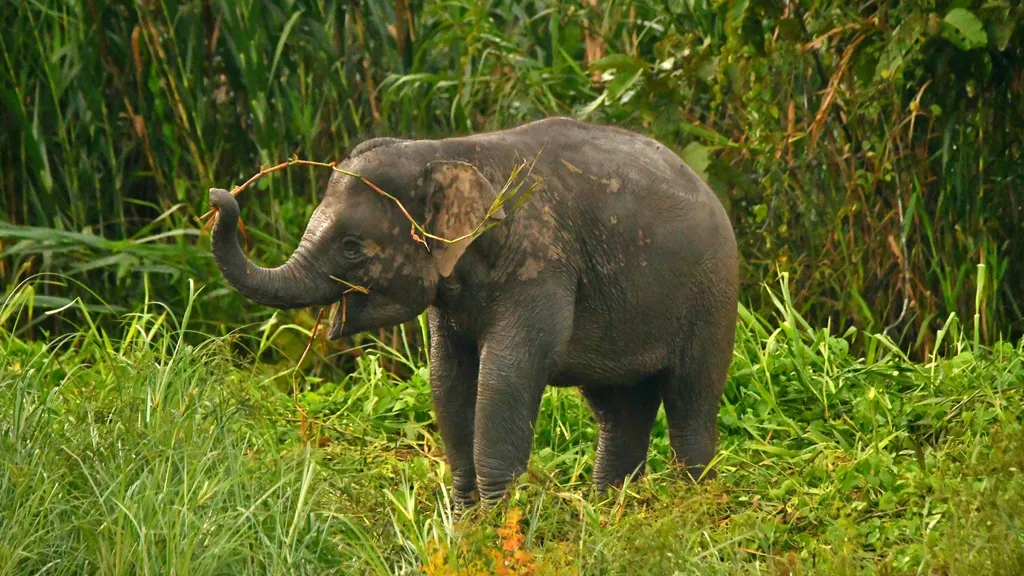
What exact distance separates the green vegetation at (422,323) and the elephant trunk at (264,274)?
42cm

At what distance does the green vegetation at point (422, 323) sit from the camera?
425cm

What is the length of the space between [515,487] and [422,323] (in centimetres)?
219

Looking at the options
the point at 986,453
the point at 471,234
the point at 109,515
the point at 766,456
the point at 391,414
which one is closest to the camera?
the point at 109,515

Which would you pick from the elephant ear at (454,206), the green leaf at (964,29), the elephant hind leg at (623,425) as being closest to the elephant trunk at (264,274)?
the elephant ear at (454,206)

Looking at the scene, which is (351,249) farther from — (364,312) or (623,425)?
(623,425)

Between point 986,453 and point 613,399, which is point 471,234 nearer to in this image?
point 613,399

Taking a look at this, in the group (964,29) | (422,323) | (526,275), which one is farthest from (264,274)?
(964,29)

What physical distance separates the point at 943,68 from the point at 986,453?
210 centimetres

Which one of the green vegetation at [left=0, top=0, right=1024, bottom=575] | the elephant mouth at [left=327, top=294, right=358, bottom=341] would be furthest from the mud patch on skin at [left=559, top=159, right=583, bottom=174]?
the green vegetation at [left=0, top=0, right=1024, bottom=575]

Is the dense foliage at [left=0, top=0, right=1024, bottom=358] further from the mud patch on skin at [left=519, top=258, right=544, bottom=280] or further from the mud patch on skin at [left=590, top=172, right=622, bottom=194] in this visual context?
the mud patch on skin at [left=519, top=258, right=544, bottom=280]

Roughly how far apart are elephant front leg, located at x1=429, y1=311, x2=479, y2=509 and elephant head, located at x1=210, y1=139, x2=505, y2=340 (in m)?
0.29

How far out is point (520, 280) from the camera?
4.44 meters

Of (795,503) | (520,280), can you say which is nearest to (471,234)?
(520,280)

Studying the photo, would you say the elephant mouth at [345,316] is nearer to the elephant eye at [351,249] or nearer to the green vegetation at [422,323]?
the elephant eye at [351,249]
